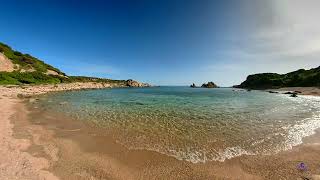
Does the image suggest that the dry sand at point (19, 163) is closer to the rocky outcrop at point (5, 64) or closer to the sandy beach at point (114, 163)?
the sandy beach at point (114, 163)

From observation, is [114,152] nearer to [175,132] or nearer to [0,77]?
[175,132]

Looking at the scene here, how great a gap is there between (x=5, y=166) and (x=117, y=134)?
6979 millimetres

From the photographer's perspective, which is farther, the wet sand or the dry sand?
the wet sand

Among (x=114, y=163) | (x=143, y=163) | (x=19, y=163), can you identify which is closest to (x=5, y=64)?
(x=19, y=163)

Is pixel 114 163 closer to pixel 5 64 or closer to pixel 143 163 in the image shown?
pixel 143 163

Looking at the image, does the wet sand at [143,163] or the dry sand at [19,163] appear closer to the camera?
the dry sand at [19,163]

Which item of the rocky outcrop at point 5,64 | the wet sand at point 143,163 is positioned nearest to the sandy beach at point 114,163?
the wet sand at point 143,163

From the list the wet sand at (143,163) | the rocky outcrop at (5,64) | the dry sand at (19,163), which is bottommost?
the wet sand at (143,163)

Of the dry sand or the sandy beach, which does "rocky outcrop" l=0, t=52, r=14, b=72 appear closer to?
the sandy beach

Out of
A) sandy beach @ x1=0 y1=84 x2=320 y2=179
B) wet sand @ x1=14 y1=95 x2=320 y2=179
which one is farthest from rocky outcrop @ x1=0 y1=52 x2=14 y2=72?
wet sand @ x1=14 y1=95 x2=320 y2=179

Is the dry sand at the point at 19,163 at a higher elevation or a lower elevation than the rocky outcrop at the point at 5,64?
lower

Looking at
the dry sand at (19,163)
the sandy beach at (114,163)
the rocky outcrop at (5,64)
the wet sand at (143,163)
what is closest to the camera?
the dry sand at (19,163)

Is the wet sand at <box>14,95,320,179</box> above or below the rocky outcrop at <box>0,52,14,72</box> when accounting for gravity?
below

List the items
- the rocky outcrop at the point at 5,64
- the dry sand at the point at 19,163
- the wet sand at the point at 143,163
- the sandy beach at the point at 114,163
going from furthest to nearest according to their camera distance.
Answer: the rocky outcrop at the point at 5,64
the wet sand at the point at 143,163
the sandy beach at the point at 114,163
the dry sand at the point at 19,163
